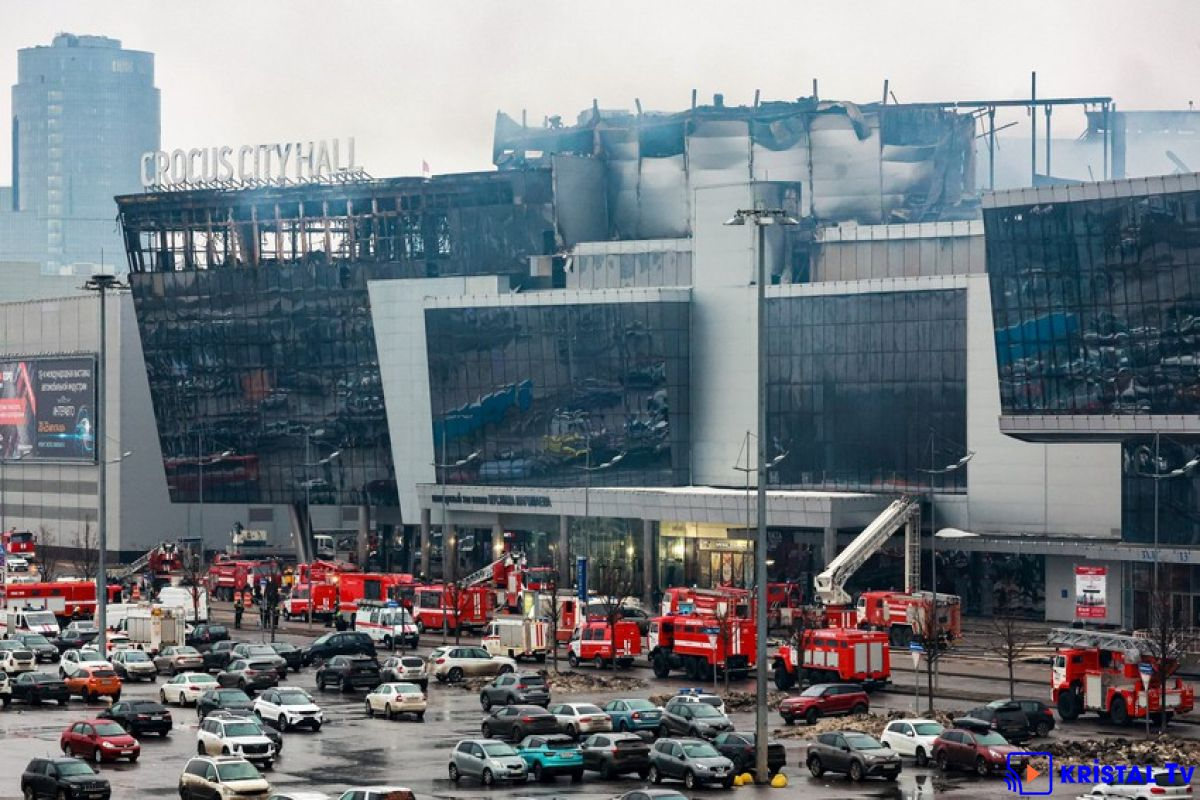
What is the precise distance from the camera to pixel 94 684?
290 ft

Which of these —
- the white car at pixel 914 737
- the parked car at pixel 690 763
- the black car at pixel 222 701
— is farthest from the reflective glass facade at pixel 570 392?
the parked car at pixel 690 763

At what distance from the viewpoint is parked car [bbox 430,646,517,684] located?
9625cm

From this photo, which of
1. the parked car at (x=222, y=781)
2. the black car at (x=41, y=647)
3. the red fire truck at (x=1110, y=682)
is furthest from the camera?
the black car at (x=41, y=647)

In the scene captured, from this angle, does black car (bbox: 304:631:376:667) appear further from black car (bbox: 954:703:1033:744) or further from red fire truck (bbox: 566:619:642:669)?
black car (bbox: 954:703:1033:744)

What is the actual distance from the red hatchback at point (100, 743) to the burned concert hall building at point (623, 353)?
6264cm

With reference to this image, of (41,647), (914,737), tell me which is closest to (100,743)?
(914,737)

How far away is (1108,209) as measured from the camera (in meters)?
109

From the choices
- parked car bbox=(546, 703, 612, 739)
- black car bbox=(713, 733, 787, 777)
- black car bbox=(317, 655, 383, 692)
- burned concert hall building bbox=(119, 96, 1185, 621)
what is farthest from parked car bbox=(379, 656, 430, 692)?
burned concert hall building bbox=(119, 96, 1185, 621)

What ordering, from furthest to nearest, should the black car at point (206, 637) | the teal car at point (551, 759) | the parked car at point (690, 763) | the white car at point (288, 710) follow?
the black car at point (206, 637), the white car at point (288, 710), the teal car at point (551, 759), the parked car at point (690, 763)

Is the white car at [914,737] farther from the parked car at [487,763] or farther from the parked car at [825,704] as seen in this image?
the parked car at [487,763]

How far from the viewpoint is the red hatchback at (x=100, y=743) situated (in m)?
68.5

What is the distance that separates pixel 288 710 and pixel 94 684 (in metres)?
14.9

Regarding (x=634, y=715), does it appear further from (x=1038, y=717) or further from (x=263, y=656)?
(x=263, y=656)

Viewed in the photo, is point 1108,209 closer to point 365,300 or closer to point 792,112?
point 792,112
